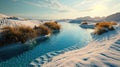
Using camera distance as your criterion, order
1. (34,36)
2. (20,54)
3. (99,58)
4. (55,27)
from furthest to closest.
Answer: (55,27), (34,36), (20,54), (99,58)

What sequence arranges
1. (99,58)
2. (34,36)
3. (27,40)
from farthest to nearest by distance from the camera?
(34,36)
(27,40)
(99,58)

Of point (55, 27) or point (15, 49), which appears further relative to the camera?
point (55, 27)

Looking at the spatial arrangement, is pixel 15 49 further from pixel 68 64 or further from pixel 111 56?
pixel 111 56

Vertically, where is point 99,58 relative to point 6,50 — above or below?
above

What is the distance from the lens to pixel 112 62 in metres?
6.32

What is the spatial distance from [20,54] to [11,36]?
2.85m

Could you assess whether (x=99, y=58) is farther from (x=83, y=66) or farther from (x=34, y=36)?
(x=34, y=36)

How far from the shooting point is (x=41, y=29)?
19.7 m

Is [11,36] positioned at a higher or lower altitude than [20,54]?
higher

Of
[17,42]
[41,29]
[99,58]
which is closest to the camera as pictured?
[99,58]

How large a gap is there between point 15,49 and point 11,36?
1389mm

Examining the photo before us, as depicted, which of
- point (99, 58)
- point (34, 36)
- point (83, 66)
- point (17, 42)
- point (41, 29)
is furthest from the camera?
point (41, 29)

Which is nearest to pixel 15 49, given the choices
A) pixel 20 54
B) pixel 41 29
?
pixel 20 54

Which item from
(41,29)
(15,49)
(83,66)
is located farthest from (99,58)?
(41,29)
